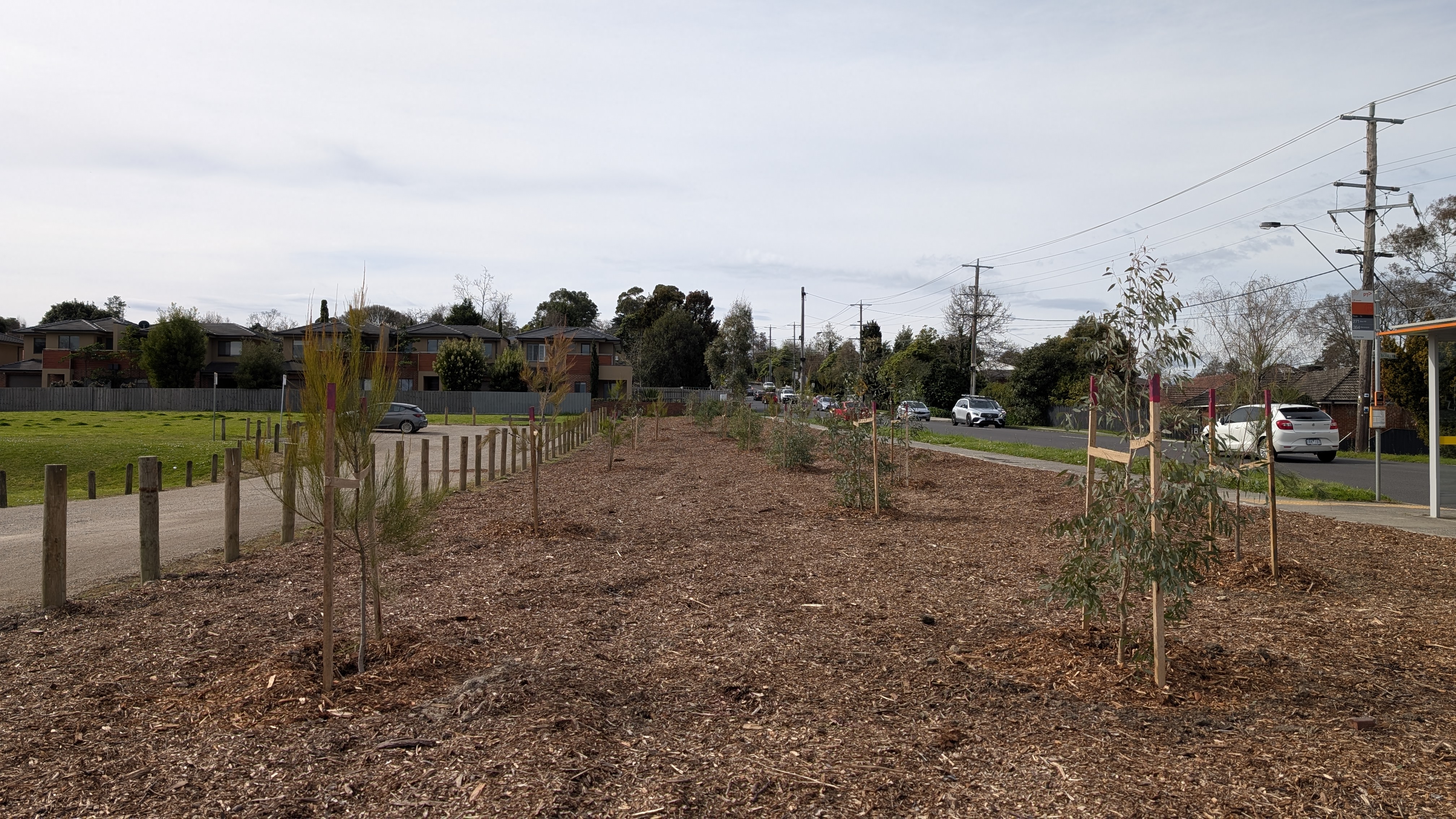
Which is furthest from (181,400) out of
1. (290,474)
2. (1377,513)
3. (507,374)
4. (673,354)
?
(1377,513)

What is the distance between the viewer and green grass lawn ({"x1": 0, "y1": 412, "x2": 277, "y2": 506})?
18766 millimetres

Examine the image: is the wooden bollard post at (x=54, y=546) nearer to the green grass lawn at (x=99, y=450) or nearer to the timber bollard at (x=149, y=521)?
the timber bollard at (x=149, y=521)

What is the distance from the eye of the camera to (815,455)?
782 inches

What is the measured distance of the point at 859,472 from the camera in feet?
37.6

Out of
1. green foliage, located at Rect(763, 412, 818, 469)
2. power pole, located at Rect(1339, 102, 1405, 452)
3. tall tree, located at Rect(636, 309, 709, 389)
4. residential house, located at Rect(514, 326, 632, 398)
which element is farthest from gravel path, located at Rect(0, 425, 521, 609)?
tall tree, located at Rect(636, 309, 709, 389)

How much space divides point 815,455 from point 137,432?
25.3 metres

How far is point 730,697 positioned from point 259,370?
59437 millimetres

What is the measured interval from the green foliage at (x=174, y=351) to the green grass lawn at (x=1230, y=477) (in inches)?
1882

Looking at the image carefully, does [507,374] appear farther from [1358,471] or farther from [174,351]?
[1358,471]

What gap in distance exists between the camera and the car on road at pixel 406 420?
3656 centimetres

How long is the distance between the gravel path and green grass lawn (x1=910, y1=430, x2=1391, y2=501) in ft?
23.0

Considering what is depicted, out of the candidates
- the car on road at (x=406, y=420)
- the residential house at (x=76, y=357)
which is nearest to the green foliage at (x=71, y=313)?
the residential house at (x=76, y=357)

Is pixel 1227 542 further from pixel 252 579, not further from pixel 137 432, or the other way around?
pixel 137 432

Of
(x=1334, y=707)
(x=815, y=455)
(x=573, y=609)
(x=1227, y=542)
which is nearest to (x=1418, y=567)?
A: (x=1227, y=542)
